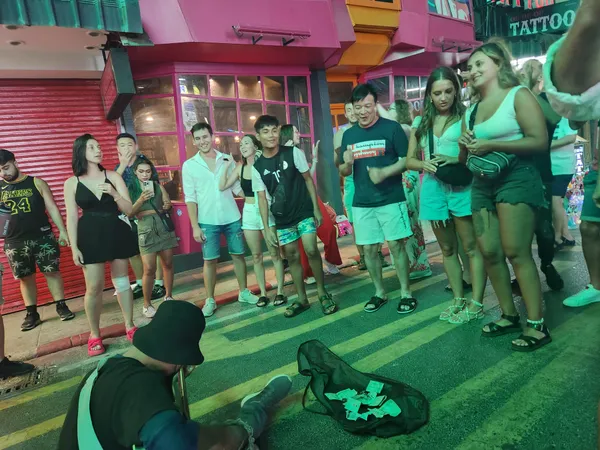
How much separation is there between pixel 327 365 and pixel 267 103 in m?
6.81

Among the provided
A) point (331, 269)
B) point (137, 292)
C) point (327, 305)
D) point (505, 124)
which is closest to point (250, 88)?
point (331, 269)

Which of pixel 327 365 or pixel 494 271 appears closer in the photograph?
pixel 327 365

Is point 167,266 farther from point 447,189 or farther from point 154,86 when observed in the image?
point 154,86

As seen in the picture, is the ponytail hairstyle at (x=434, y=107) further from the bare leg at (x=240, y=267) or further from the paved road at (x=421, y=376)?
the bare leg at (x=240, y=267)

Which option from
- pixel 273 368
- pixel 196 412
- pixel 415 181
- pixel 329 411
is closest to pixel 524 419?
pixel 329 411

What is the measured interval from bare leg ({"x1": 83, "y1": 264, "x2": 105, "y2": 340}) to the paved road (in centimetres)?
40

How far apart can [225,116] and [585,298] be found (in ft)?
21.9

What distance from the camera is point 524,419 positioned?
235 cm

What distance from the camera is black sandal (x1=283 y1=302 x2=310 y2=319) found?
4.55 m

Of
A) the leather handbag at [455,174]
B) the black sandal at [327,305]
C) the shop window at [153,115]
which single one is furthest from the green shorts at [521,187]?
the shop window at [153,115]

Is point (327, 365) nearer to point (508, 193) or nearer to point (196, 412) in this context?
point (196, 412)

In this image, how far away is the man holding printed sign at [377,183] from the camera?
407 centimetres

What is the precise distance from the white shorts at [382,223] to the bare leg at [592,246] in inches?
61.9

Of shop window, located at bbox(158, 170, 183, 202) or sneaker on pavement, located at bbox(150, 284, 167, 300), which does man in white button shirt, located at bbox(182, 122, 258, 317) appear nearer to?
sneaker on pavement, located at bbox(150, 284, 167, 300)
